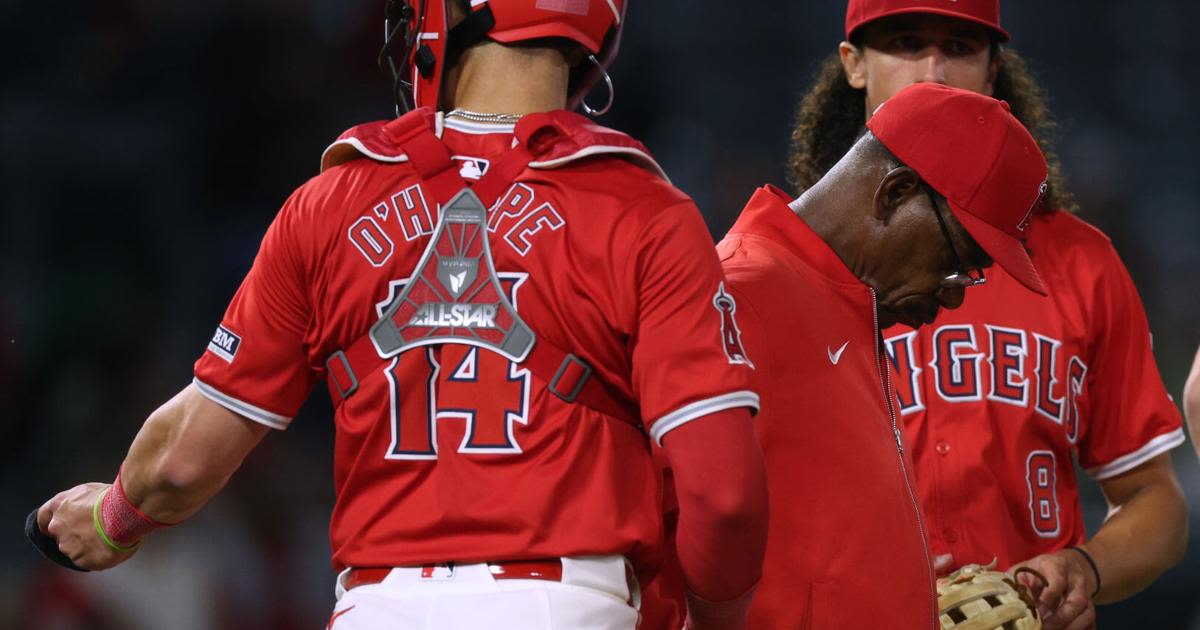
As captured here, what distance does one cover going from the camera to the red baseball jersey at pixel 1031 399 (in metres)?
3.16

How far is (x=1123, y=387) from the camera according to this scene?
3.36 metres

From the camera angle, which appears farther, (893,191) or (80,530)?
(893,191)

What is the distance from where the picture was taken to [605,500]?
2.07 metres

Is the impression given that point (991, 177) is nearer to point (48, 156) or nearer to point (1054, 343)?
point (1054, 343)

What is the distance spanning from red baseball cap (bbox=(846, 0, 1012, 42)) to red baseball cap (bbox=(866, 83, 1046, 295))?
845 millimetres

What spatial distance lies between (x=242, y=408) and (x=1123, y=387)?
204 centimetres

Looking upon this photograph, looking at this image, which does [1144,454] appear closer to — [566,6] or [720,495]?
[720,495]

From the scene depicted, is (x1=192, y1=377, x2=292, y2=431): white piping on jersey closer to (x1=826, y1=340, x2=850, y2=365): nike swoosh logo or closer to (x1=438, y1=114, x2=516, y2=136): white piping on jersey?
(x1=438, y1=114, x2=516, y2=136): white piping on jersey

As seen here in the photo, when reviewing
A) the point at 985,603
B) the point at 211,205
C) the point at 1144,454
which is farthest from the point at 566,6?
the point at 211,205

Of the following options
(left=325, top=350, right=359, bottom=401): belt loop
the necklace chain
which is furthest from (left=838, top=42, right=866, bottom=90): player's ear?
(left=325, top=350, right=359, bottom=401): belt loop

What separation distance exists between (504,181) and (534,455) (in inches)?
15.6

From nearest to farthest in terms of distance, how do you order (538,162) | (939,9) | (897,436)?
1. (538,162)
2. (897,436)
3. (939,9)

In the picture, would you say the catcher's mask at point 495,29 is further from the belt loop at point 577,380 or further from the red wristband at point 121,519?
the red wristband at point 121,519

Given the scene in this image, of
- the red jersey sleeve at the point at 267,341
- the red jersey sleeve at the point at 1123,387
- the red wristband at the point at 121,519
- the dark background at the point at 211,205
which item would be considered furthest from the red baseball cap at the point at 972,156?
the dark background at the point at 211,205
